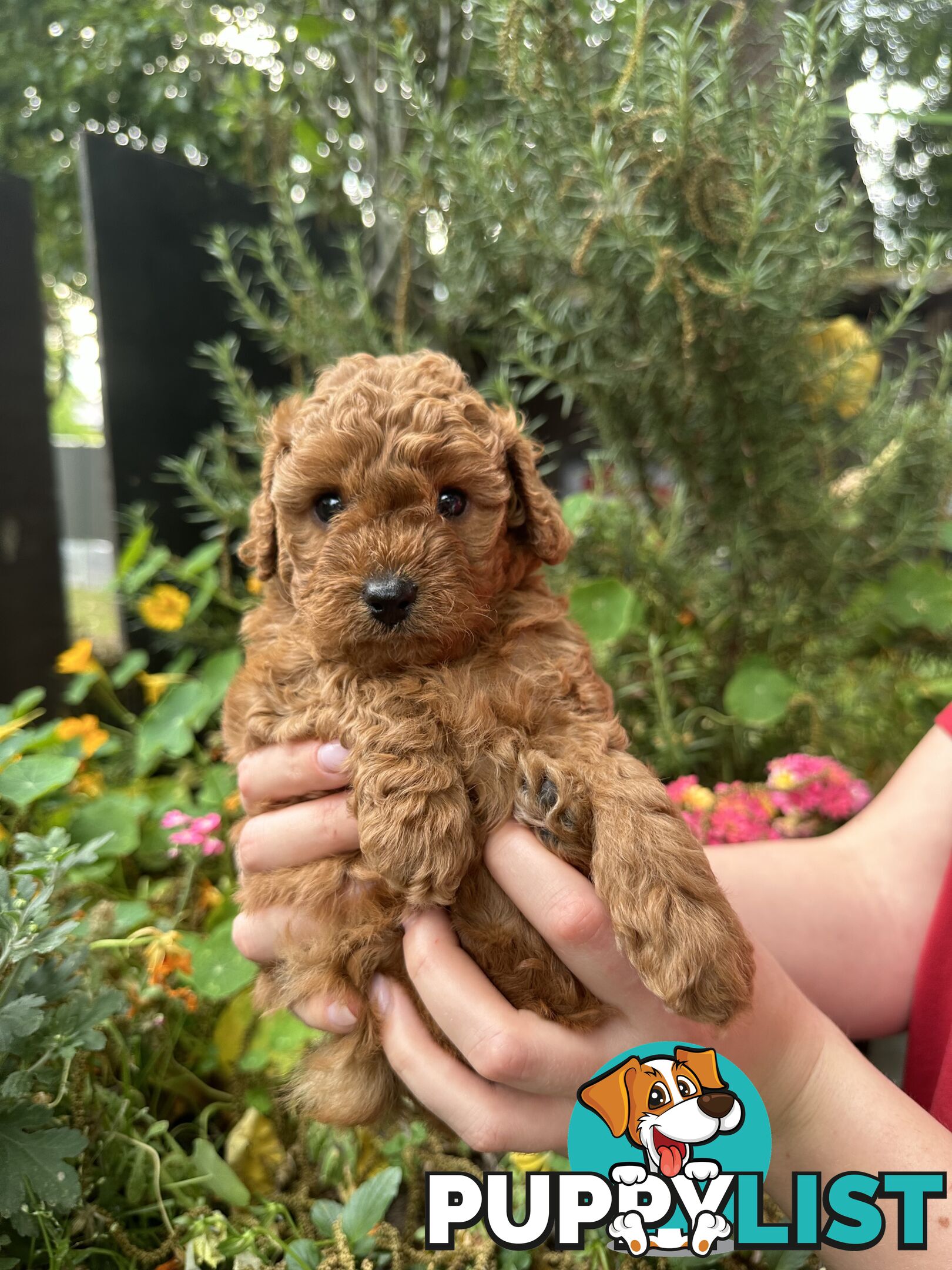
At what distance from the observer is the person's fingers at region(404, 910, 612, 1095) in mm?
1098

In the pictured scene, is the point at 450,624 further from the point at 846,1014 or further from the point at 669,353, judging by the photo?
the point at 669,353

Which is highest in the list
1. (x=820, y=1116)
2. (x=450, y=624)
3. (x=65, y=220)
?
(x=65, y=220)

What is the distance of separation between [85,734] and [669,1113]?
212 centimetres

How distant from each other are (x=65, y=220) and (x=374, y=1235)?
12.6 feet

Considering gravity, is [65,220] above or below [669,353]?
above

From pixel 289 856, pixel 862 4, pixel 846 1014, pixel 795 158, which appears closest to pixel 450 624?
pixel 289 856

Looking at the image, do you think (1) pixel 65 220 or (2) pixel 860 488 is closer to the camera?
(2) pixel 860 488

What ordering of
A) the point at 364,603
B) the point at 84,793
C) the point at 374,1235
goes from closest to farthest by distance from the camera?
the point at 364,603 < the point at 374,1235 < the point at 84,793

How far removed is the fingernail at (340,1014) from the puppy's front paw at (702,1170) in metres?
0.50

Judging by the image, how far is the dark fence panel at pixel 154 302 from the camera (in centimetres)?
322

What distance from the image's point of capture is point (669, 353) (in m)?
2.34

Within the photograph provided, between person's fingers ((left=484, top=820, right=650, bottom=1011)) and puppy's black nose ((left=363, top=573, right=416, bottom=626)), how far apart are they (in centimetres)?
34

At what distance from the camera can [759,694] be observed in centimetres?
243

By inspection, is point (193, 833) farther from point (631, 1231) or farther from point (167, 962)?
point (631, 1231)
